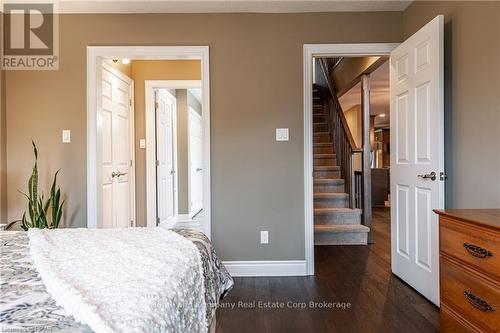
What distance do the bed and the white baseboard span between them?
3.92ft

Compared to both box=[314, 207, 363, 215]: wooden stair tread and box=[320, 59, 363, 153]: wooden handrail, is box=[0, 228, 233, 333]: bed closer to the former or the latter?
box=[314, 207, 363, 215]: wooden stair tread

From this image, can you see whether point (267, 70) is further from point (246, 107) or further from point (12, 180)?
point (12, 180)

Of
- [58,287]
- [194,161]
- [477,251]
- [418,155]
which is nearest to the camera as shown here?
[58,287]

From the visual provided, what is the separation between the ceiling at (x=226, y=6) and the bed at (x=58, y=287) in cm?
203

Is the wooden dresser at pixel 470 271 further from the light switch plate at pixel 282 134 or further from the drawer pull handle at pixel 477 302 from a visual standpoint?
the light switch plate at pixel 282 134

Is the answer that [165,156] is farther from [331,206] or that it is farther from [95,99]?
[331,206]

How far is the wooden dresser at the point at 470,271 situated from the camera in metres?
1.24

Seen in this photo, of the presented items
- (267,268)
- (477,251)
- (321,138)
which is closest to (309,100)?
(267,268)

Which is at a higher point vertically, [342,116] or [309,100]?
[342,116]

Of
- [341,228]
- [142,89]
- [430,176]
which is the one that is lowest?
[341,228]

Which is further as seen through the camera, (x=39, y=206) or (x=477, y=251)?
(x=39, y=206)

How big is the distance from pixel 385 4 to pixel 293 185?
1.77m

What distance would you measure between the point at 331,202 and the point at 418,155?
2.02m

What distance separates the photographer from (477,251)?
131 cm
